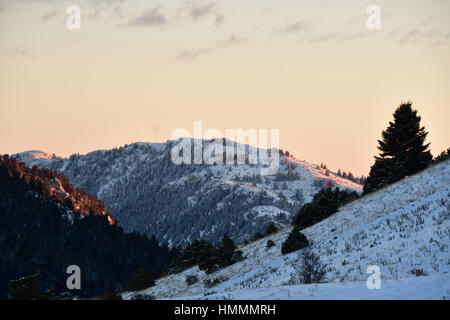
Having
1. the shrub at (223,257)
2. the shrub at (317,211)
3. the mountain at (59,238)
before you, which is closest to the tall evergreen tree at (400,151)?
the shrub at (317,211)

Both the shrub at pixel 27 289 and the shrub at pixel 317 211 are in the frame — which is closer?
the shrub at pixel 27 289

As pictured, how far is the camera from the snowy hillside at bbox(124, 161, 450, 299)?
1469 centimetres

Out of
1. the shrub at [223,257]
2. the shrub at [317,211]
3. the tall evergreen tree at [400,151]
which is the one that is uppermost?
the tall evergreen tree at [400,151]

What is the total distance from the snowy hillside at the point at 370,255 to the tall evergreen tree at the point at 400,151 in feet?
19.2

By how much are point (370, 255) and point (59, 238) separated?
12032 cm

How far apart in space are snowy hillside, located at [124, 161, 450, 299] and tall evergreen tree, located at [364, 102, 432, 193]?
19.2 ft

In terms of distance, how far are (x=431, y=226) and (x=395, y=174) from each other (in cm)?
2369

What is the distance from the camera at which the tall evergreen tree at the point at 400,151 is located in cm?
4841

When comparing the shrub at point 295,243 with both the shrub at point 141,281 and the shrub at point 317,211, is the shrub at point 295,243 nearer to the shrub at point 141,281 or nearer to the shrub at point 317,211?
the shrub at point 317,211

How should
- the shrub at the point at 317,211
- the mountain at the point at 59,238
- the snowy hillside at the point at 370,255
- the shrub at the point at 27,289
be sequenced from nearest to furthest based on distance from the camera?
1. the snowy hillside at the point at 370,255
2. the shrub at the point at 27,289
3. the shrub at the point at 317,211
4. the mountain at the point at 59,238

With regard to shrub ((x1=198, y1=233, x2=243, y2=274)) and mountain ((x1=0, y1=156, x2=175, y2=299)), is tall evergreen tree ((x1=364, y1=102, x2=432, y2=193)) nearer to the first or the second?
shrub ((x1=198, y1=233, x2=243, y2=274))

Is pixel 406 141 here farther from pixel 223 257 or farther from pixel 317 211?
pixel 223 257
